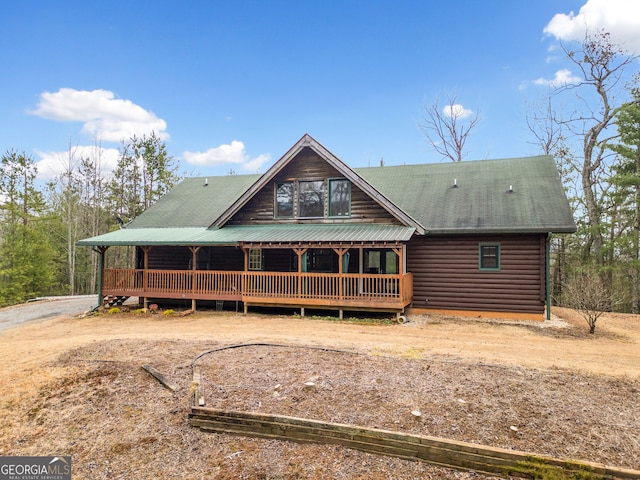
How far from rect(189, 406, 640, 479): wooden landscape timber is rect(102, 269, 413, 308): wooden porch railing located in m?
8.51

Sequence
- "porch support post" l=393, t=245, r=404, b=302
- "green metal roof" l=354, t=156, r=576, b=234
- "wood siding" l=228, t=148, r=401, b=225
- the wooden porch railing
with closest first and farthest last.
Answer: "porch support post" l=393, t=245, r=404, b=302, the wooden porch railing, "green metal roof" l=354, t=156, r=576, b=234, "wood siding" l=228, t=148, r=401, b=225

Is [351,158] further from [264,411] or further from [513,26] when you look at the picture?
[264,411]

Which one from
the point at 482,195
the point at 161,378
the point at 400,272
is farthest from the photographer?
the point at 482,195

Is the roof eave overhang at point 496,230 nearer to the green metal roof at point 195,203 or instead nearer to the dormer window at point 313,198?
the dormer window at point 313,198

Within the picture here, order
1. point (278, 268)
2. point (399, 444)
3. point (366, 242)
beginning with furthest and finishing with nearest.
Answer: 1. point (278, 268)
2. point (366, 242)
3. point (399, 444)

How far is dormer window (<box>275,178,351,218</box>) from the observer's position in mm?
15172

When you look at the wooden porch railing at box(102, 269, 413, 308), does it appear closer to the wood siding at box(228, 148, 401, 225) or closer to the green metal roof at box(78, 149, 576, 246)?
the green metal roof at box(78, 149, 576, 246)

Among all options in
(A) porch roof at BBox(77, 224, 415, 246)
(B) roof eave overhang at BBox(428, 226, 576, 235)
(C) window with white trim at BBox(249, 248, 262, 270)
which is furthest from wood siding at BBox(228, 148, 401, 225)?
(B) roof eave overhang at BBox(428, 226, 576, 235)

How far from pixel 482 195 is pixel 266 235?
29.6 ft

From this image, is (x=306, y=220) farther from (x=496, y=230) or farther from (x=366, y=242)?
(x=496, y=230)

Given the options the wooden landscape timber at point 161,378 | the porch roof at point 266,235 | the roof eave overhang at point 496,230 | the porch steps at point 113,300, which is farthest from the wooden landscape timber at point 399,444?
the porch steps at point 113,300

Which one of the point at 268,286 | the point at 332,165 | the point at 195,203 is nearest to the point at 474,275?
the point at 332,165

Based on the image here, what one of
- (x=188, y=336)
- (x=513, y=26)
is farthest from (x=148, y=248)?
(x=513, y=26)

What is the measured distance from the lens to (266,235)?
1430 centimetres
